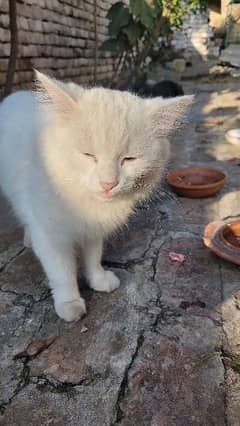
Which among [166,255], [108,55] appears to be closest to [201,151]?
[166,255]

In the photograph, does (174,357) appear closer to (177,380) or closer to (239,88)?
(177,380)

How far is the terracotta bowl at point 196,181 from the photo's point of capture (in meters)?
2.72

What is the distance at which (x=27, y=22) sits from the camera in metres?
4.61

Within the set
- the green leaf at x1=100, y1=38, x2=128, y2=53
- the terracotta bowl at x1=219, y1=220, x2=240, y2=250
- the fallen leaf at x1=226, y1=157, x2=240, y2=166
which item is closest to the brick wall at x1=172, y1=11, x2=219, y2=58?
the green leaf at x1=100, y1=38, x2=128, y2=53

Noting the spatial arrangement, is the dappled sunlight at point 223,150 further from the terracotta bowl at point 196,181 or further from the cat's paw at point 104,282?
the cat's paw at point 104,282

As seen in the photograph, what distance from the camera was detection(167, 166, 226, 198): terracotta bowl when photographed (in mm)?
2719

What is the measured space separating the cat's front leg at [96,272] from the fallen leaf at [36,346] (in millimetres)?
348

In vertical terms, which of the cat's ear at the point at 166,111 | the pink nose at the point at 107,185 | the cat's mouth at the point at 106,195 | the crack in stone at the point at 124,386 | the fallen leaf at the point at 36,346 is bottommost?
the fallen leaf at the point at 36,346

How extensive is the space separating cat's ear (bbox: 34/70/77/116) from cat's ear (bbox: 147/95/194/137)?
286 millimetres

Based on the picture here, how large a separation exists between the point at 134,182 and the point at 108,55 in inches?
275

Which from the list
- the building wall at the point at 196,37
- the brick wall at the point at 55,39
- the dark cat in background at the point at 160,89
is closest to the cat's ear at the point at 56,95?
the brick wall at the point at 55,39

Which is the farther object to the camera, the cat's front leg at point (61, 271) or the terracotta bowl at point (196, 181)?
the terracotta bowl at point (196, 181)

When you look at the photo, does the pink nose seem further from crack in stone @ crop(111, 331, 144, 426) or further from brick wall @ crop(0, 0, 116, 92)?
brick wall @ crop(0, 0, 116, 92)

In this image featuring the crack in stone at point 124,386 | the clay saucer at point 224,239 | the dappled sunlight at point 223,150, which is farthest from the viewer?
the dappled sunlight at point 223,150
